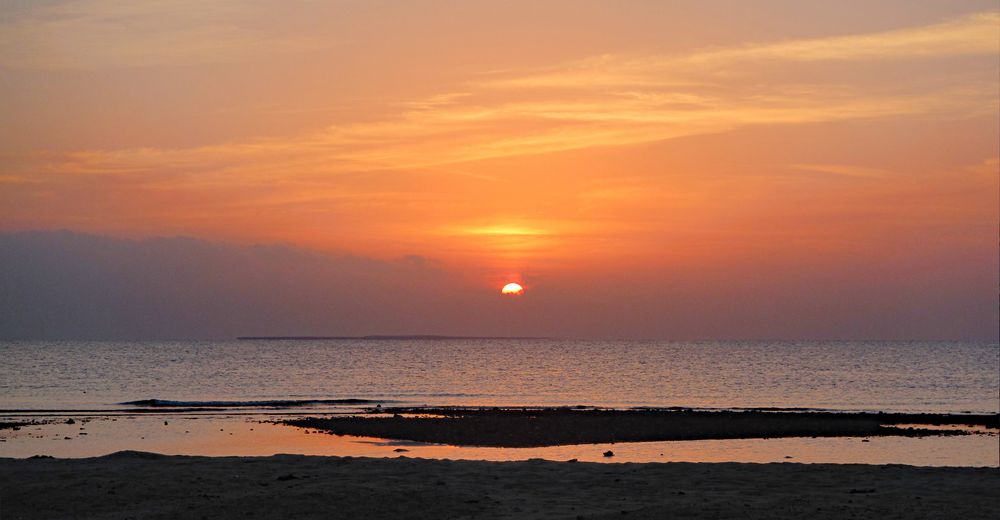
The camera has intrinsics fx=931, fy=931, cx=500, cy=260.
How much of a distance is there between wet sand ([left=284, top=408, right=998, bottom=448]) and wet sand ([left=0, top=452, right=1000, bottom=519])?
48.2ft

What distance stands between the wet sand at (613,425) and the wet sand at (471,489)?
48.2 ft

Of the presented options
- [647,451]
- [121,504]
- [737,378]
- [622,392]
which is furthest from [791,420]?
[737,378]

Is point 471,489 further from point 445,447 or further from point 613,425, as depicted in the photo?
point 613,425

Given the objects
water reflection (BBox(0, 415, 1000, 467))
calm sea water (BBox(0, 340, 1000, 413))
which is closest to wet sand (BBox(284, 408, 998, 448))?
water reflection (BBox(0, 415, 1000, 467))

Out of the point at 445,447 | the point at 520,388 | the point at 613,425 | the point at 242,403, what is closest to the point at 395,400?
the point at 242,403

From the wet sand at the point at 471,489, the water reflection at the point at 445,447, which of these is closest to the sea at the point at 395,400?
the water reflection at the point at 445,447

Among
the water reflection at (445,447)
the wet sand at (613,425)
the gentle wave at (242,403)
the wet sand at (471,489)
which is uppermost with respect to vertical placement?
the gentle wave at (242,403)

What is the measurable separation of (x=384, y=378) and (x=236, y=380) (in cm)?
1677

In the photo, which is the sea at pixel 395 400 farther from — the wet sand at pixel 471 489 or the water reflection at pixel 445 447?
the wet sand at pixel 471 489

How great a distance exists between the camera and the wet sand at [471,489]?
18031 mm

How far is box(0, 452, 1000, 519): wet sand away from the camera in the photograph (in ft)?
59.2

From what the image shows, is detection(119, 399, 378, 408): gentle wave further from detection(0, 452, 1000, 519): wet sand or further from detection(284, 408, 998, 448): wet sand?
detection(0, 452, 1000, 519): wet sand

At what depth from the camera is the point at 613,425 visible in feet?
151

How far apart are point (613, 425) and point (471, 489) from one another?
87.3ft
